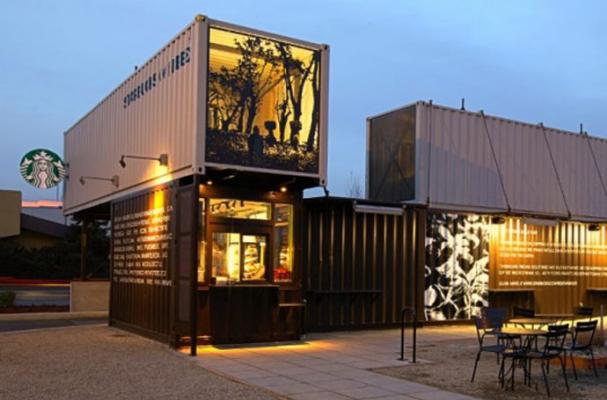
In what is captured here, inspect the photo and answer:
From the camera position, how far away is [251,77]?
12289 mm

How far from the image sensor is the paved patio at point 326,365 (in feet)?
28.6

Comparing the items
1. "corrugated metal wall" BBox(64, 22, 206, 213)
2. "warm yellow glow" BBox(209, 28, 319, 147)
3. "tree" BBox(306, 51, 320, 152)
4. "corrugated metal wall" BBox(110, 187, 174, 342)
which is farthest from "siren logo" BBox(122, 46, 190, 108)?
"tree" BBox(306, 51, 320, 152)

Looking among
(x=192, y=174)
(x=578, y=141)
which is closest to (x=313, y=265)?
(x=192, y=174)

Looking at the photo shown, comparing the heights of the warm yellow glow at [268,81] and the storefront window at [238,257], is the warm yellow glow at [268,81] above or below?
above

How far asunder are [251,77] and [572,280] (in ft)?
37.7

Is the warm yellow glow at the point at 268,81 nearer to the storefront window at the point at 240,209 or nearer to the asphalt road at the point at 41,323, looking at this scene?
the storefront window at the point at 240,209

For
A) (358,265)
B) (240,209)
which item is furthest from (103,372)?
(358,265)

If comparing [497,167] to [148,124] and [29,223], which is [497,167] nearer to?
[148,124]

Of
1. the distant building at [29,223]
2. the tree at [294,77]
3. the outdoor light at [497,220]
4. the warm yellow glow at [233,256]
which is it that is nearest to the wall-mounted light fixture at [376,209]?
the tree at [294,77]

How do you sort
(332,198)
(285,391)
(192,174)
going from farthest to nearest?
(332,198) < (192,174) < (285,391)

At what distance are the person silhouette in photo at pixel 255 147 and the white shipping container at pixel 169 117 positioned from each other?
0.53 feet

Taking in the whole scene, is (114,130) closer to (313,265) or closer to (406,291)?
(313,265)

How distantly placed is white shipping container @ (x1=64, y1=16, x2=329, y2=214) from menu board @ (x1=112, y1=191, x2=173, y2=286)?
22.8 inches

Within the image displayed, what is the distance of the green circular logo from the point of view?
67.1 feet
